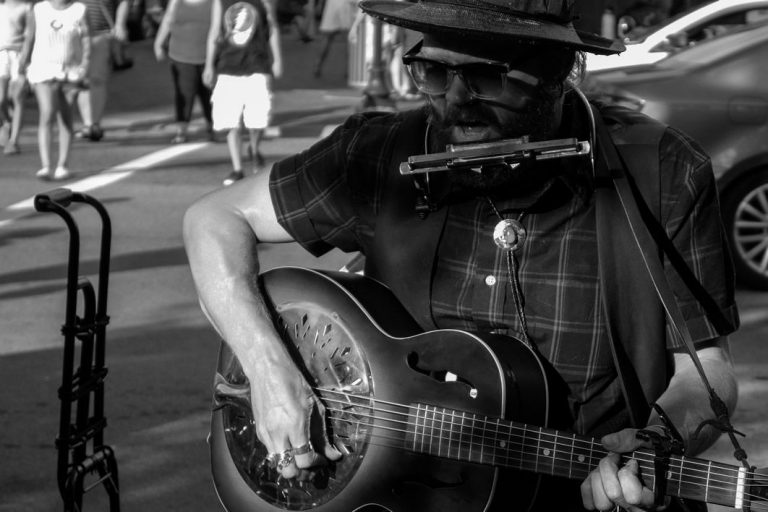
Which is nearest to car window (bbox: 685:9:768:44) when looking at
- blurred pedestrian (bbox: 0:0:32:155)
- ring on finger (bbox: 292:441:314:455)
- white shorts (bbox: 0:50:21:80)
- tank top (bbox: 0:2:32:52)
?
blurred pedestrian (bbox: 0:0:32:155)

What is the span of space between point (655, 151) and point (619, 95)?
19.1ft

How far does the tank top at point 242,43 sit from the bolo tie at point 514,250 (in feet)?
28.9

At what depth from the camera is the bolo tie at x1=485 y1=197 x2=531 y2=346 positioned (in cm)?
240

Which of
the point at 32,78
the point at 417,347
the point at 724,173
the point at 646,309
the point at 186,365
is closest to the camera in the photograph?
the point at 646,309

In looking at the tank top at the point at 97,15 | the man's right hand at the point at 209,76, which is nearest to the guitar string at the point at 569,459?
the man's right hand at the point at 209,76

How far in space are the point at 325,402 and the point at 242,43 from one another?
8673 mm

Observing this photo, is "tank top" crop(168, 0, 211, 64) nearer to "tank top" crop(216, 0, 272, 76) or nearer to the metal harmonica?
"tank top" crop(216, 0, 272, 76)

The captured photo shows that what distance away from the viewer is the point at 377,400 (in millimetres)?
2592

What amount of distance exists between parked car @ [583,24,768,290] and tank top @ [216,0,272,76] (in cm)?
395

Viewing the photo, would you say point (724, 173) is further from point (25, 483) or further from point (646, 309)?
point (646, 309)

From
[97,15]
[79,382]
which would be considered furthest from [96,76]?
[79,382]

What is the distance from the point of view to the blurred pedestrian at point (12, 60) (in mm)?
12180

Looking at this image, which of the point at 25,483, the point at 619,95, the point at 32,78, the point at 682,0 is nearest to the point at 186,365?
the point at 25,483

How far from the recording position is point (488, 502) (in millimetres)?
2395
